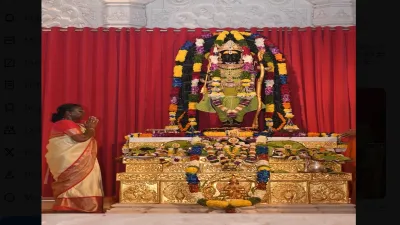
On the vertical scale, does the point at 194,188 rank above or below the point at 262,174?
below

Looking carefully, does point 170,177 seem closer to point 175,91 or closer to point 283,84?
point 175,91

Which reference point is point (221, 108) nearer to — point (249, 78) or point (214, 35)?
point (249, 78)

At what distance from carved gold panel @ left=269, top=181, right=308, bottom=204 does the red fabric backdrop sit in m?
1.64

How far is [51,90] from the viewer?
24.3 feet

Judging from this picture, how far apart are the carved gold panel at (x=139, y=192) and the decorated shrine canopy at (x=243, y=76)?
44.5 inches

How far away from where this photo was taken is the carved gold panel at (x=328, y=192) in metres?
5.83

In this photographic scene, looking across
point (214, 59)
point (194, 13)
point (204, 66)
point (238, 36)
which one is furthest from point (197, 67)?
point (194, 13)

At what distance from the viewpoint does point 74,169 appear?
5828mm

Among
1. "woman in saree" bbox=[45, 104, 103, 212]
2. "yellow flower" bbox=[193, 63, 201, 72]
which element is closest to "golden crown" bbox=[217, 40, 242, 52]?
"yellow flower" bbox=[193, 63, 201, 72]

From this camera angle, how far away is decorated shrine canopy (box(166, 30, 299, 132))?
6.88 meters

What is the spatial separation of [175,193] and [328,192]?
1.73 m

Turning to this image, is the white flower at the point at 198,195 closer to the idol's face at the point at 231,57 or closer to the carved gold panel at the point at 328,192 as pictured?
the carved gold panel at the point at 328,192

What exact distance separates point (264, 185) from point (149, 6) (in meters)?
3.49
